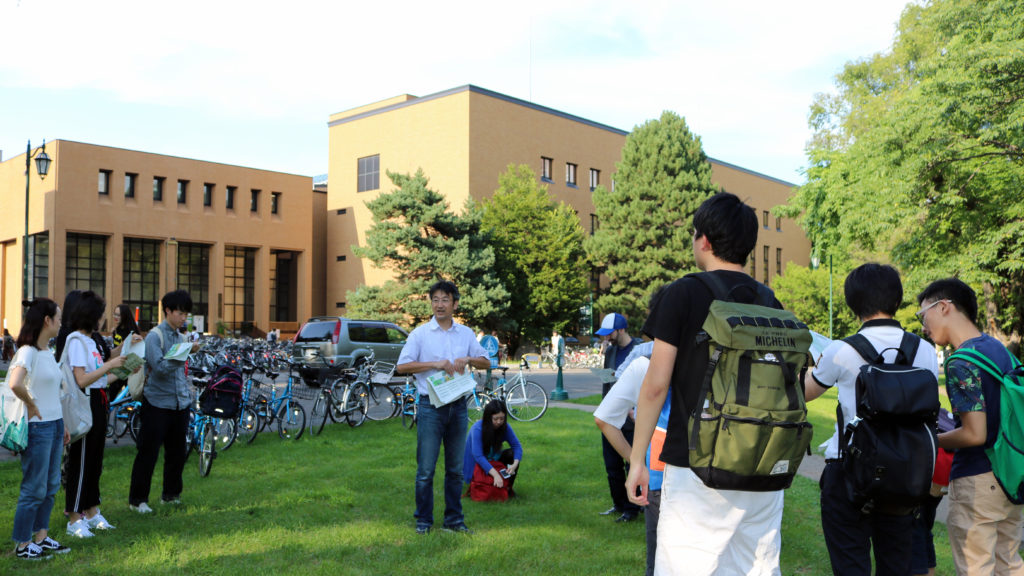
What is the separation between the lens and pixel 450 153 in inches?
1817

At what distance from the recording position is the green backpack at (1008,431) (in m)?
3.57

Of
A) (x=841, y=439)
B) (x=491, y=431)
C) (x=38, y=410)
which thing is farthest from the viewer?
(x=491, y=431)

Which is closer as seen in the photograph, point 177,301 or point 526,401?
point 177,301

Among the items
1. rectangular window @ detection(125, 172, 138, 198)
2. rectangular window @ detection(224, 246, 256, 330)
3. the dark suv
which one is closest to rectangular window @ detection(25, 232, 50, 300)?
rectangular window @ detection(125, 172, 138, 198)

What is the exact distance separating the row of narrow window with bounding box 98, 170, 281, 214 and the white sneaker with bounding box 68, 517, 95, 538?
1826 inches

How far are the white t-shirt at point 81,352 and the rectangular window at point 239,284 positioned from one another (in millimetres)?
51019

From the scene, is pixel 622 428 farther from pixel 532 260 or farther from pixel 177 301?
pixel 532 260

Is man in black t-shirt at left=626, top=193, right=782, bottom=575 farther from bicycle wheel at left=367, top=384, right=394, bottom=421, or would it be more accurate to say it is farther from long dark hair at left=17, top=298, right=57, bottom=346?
bicycle wheel at left=367, top=384, right=394, bottom=421

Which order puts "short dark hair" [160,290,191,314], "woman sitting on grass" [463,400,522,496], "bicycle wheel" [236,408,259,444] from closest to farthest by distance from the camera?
"short dark hair" [160,290,191,314] → "woman sitting on grass" [463,400,522,496] → "bicycle wheel" [236,408,259,444]

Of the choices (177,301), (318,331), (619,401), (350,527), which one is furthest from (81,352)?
(318,331)

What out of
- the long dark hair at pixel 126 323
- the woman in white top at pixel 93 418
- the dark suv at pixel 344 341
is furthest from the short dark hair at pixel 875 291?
the dark suv at pixel 344 341

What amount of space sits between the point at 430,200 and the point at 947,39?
960 inches

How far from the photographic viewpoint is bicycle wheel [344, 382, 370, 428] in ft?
42.3

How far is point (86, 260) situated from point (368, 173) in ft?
59.5
